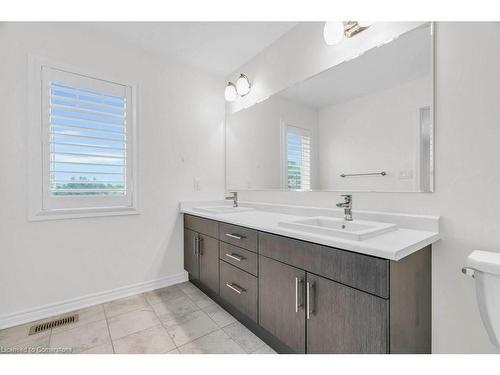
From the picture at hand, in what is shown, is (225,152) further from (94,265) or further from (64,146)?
(94,265)

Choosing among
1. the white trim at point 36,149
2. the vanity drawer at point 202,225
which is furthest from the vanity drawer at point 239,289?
the white trim at point 36,149

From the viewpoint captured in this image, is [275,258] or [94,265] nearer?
[275,258]

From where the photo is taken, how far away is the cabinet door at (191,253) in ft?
7.52

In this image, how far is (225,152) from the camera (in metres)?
2.85

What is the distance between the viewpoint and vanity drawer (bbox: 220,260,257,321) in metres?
1.58

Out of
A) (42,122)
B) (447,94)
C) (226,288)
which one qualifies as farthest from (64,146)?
(447,94)

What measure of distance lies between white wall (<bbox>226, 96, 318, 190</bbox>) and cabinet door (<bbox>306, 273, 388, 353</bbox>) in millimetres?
906

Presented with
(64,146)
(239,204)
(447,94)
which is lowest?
(239,204)

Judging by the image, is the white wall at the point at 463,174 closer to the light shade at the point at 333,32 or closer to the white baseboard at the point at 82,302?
the light shade at the point at 333,32

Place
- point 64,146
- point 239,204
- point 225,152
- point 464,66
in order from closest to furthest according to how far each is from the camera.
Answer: point 464,66, point 64,146, point 239,204, point 225,152

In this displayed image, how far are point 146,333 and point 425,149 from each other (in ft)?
6.83

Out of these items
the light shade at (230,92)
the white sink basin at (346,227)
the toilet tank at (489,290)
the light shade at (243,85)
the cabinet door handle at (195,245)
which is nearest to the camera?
the toilet tank at (489,290)
